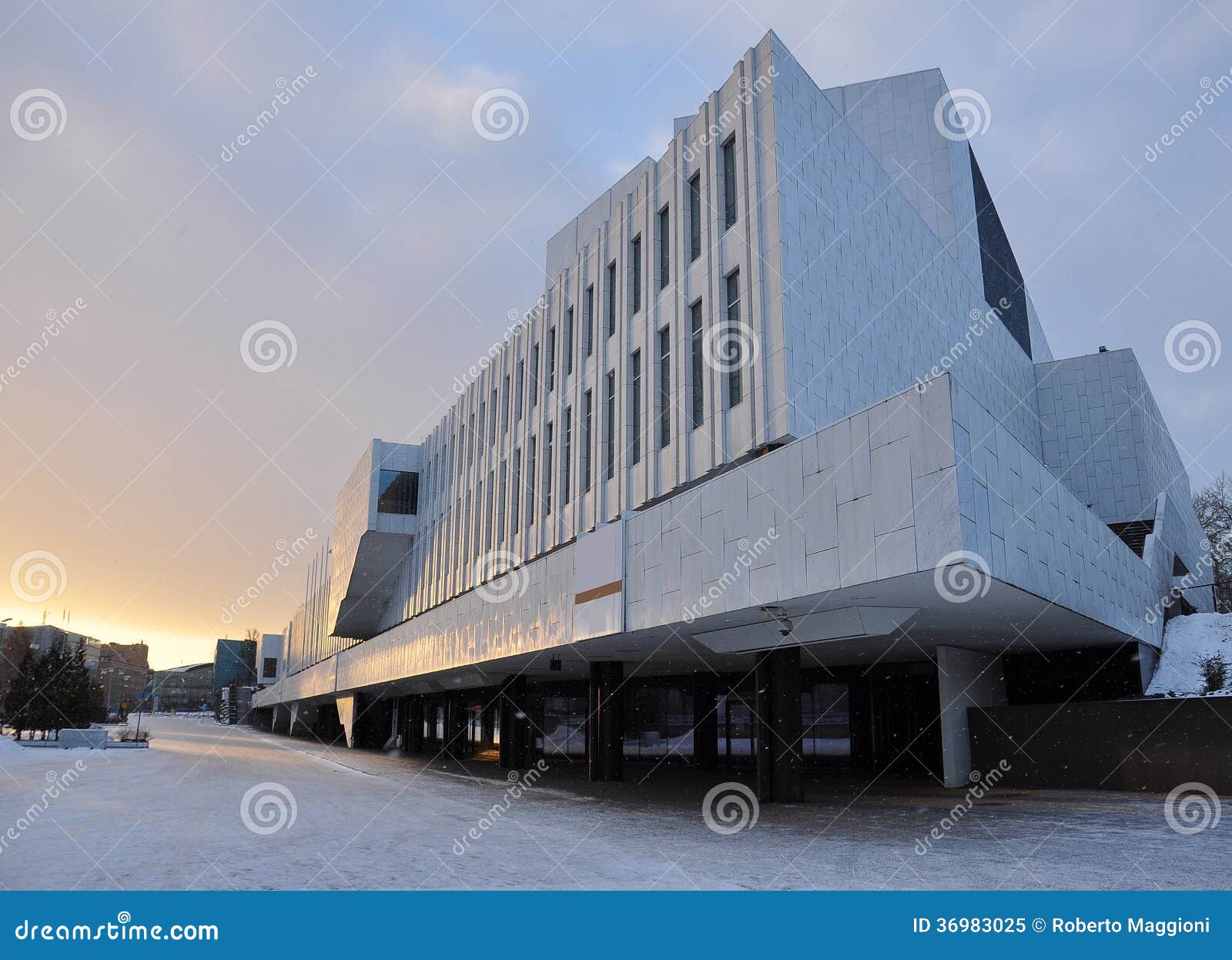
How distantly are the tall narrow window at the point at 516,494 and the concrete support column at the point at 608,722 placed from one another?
28.0ft

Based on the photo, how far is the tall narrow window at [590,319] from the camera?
27.5 m

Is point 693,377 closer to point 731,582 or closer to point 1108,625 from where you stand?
point 731,582

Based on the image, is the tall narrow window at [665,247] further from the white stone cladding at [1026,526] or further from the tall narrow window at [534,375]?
the white stone cladding at [1026,526]

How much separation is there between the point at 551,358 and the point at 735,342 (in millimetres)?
12301

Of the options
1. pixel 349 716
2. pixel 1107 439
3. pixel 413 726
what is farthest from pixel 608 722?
pixel 349 716

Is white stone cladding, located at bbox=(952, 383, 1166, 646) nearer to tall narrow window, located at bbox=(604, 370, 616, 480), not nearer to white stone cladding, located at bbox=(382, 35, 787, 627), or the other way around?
white stone cladding, located at bbox=(382, 35, 787, 627)

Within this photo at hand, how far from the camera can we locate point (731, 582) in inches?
645

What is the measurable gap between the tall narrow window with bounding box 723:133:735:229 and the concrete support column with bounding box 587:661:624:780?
42.6 ft

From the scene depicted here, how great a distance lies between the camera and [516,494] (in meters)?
33.1

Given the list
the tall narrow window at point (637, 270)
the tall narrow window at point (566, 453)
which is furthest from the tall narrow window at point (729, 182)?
the tall narrow window at point (566, 453)

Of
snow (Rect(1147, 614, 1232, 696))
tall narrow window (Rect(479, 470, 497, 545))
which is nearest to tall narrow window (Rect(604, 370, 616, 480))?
tall narrow window (Rect(479, 470, 497, 545))

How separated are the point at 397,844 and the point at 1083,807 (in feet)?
39.7

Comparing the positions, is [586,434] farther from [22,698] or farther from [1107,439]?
[22,698]

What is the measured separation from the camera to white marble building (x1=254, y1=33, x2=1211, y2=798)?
14094 millimetres
